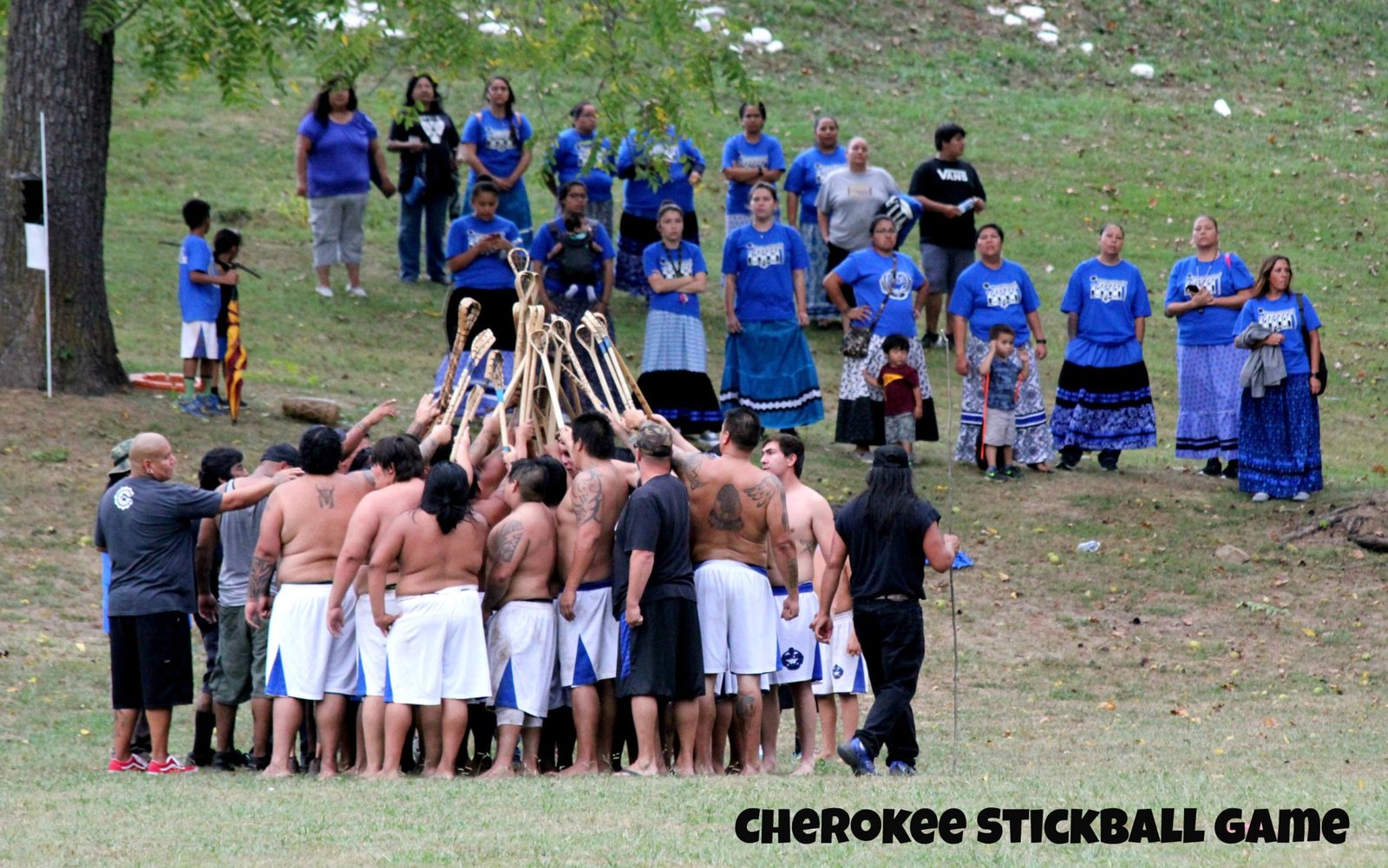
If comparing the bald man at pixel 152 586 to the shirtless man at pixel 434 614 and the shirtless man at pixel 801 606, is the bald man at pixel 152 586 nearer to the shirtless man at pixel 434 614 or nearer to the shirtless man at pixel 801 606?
the shirtless man at pixel 434 614

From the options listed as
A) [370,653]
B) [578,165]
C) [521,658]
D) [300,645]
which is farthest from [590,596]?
[578,165]

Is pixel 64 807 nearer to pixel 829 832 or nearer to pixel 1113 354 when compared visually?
pixel 829 832

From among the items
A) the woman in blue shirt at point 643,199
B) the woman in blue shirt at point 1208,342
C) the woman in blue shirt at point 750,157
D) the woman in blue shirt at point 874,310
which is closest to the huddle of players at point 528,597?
the woman in blue shirt at point 874,310

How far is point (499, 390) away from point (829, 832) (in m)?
4.17

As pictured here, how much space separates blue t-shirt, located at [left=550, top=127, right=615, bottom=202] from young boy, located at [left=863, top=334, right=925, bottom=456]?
383 cm

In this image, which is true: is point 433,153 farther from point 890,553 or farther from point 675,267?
point 890,553

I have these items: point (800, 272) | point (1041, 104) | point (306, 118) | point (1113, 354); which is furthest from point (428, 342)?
point (1041, 104)

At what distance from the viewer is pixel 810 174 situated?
19.2 metres

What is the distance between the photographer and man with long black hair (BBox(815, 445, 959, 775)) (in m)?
9.09

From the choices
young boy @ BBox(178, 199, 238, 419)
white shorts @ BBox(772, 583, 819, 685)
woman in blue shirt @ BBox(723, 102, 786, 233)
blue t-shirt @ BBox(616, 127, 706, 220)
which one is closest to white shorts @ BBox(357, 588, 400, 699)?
white shorts @ BBox(772, 583, 819, 685)

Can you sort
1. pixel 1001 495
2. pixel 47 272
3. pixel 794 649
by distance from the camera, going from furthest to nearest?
pixel 1001 495, pixel 47 272, pixel 794 649

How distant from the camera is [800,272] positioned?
15438 mm

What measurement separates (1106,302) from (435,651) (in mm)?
8269

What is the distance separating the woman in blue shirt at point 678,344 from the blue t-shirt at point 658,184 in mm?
1835
